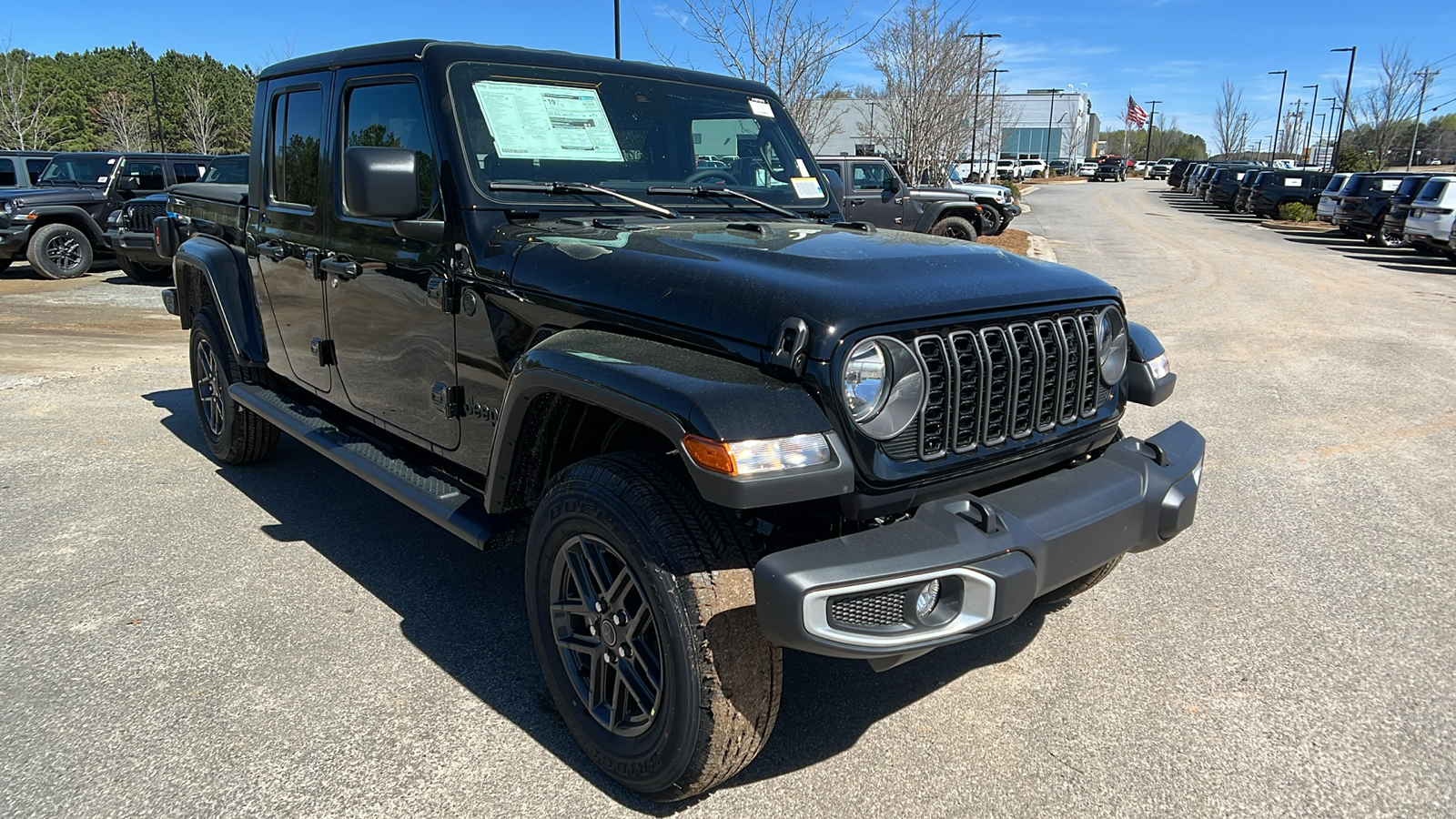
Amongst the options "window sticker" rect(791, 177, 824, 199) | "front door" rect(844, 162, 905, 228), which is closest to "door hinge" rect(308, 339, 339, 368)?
"window sticker" rect(791, 177, 824, 199)

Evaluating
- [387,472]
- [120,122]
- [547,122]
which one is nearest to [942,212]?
[547,122]

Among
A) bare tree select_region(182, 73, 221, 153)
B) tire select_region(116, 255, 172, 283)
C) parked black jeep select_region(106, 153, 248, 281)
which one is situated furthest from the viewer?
bare tree select_region(182, 73, 221, 153)

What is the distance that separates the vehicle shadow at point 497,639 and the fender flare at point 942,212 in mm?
12458

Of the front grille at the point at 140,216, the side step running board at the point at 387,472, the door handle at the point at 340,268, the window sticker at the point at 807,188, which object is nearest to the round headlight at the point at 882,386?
the side step running board at the point at 387,472

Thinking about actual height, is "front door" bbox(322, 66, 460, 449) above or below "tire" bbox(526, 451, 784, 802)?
above

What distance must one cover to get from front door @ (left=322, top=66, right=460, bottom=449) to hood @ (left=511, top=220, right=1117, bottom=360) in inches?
20.8

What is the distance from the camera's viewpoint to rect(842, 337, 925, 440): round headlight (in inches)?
88.3

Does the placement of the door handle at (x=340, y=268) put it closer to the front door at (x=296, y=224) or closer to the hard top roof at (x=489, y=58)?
the front door at (x=296, y=224)

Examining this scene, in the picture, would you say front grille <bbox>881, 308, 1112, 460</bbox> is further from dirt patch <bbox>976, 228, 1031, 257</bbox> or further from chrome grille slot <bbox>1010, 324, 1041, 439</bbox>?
dirt patch <bbox>976, 228, 1031, 257</bbox>

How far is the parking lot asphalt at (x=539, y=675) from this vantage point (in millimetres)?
2584

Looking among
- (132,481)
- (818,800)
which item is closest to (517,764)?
(818,800)

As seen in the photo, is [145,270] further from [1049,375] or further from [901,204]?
[1049,375]

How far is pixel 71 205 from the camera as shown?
45.8 ft

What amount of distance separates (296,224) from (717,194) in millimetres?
1913
